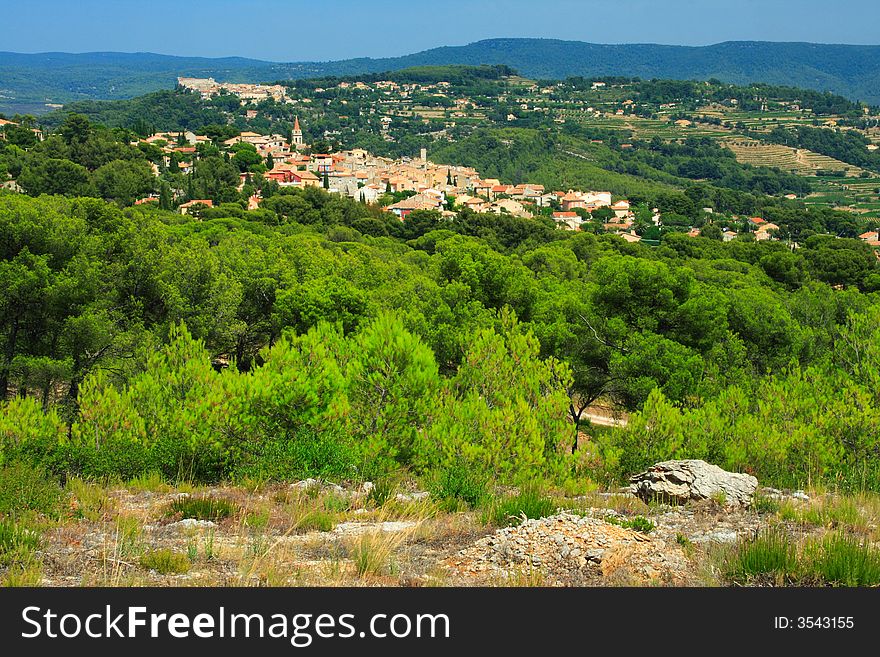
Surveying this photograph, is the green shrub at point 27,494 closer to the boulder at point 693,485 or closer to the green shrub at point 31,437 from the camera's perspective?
the green shrub at point 31,437

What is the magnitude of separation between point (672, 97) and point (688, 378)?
635ft

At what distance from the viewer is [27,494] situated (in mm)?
6191

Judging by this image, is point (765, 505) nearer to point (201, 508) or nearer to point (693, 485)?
point (693, 485)

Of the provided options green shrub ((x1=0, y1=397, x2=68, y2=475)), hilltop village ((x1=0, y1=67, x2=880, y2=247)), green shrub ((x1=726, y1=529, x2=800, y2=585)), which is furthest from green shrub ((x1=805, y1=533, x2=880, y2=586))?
hilltop village ((x1=0, y1=67, x2=880, y2=247))

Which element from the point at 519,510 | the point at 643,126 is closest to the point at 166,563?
the point at 519,510

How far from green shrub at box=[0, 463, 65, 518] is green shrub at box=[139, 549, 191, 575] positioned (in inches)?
55.6

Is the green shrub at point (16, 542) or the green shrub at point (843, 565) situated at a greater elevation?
the green shrub at point (843, 565)

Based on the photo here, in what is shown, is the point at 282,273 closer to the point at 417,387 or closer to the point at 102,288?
the point at 102,288

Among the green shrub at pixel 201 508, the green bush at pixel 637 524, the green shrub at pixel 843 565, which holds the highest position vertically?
the green shrub at pixel 843 565

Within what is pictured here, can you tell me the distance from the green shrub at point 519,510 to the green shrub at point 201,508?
89.9 inches

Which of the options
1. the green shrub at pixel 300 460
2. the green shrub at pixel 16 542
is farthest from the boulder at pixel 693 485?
the green shrub at pixel 16 542

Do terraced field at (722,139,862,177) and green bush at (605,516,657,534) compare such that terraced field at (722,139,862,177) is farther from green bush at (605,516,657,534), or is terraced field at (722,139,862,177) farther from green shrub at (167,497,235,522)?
green shrub at (167,497,235,522)

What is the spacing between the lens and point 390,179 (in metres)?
87.7

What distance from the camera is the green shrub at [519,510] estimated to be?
6.23 metres
